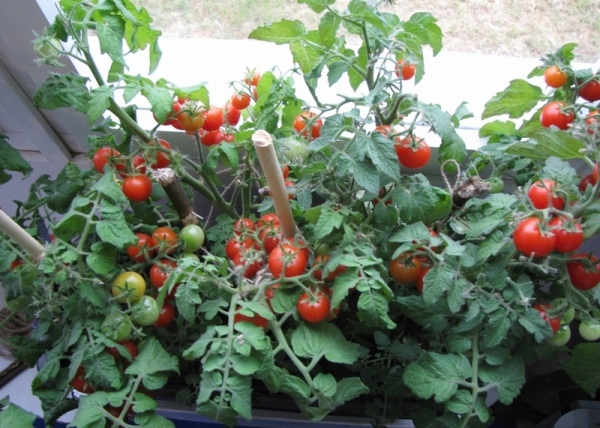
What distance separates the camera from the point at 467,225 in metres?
0.71

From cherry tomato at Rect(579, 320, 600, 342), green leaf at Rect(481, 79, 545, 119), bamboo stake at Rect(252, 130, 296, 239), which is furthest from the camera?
green leaf at Rect(481, 79, 545, 119)

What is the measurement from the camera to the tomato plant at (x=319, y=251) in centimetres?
61

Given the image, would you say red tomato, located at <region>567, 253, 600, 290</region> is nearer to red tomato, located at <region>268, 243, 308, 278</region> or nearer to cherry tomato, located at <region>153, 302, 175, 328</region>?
red tomato, located at <region>268, 243, 308, 278</region>

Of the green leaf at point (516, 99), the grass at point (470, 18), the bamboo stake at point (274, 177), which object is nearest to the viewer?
the bamboo stake at point (274, 177)

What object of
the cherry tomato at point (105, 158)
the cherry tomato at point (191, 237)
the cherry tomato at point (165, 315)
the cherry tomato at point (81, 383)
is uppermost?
the cherry tomato at point (105, 158)

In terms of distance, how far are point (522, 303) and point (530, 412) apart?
2.24ft

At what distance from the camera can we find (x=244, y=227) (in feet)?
2.38

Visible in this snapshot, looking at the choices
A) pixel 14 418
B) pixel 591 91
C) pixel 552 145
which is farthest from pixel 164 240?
pixel 591 91

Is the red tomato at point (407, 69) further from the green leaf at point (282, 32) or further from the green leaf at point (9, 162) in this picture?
the green leaf at point (9, 162)

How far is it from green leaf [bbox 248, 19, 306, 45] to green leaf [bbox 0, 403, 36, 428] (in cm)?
53

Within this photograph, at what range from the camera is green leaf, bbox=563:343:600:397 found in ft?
2.31

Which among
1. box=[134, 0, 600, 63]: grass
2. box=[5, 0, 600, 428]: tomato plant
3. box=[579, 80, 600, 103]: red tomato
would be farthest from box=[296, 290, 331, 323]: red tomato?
box=[134, 0, 600, 63]: grass

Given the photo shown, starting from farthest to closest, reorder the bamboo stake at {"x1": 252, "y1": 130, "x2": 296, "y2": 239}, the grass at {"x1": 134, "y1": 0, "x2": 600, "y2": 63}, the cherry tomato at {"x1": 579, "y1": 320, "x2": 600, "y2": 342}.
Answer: the grass at {"x1": 134, "y1": 0, "x2": 600, "y2": 63}
the cherry tomato at {"x1": 579, "y1": 320, "x2": 600, "y2": 342}
the bamboo stake at {"x1": 252, "y1": 130, "x2": 296, "y2": 239}

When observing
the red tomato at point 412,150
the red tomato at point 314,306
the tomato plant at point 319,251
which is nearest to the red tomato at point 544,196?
the tomato plant at point 319,251
